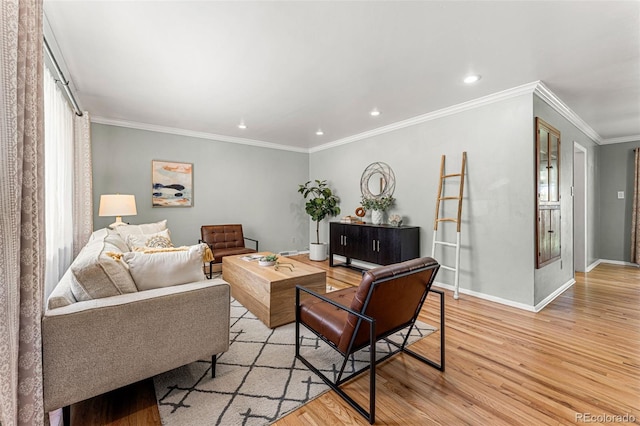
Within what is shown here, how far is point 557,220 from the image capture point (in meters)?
3.69

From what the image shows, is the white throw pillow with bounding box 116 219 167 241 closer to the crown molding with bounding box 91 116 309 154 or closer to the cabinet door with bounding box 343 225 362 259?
the crown molding with bounding box 91 116 309 154

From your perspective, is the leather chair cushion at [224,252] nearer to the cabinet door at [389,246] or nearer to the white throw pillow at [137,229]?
the white throw pillow at [137,229]

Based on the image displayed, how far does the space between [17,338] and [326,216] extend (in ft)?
17.6

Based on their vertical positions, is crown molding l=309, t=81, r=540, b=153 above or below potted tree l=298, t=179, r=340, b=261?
above

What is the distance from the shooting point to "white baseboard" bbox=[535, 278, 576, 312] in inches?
127

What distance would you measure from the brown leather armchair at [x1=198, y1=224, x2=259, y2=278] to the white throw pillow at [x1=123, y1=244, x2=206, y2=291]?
8.72ft

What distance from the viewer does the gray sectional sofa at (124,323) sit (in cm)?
138

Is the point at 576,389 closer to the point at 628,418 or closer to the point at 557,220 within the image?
the point at 628,418

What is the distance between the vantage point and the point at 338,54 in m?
2.46

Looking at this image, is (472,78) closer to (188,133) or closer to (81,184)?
(188,133)

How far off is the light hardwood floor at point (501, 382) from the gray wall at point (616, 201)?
3.45 meters

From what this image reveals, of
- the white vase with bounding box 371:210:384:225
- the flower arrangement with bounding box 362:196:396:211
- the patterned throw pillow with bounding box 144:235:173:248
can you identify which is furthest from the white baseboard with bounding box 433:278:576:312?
the patterned throw pillow with bounding box 144:235:173:248

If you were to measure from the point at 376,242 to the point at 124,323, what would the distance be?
3.54m

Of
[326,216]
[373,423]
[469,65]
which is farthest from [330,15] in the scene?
[326,216]
